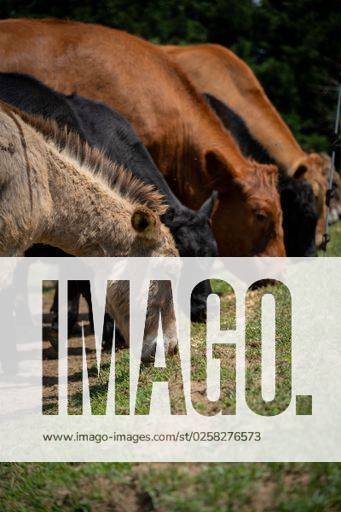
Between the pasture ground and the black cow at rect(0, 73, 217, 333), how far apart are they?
352cm

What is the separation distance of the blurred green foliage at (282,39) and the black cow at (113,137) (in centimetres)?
753

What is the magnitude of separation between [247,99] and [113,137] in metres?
4.27

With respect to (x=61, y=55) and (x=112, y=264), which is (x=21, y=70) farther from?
(x=112, y=264)

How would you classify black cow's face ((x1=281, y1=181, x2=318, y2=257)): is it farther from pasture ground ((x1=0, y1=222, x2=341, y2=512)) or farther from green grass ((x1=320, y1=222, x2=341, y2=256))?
pasture ground ((x1=0, y1=222, x2=341, y2=512))

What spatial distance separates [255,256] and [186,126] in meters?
1.78

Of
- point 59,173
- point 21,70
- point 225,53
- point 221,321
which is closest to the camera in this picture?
point 59,173

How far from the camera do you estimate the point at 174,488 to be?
3.60m

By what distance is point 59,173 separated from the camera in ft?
18.2

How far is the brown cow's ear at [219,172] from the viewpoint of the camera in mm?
9023

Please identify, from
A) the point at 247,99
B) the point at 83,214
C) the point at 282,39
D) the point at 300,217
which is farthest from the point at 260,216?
the point at 282,39

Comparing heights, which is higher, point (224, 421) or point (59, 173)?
point (59, 173)

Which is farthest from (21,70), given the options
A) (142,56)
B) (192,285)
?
(192,285)

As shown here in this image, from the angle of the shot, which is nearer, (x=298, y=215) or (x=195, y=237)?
(x=195, y=237)

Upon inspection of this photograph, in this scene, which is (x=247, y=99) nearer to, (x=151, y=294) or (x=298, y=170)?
(x=298, y=170)
